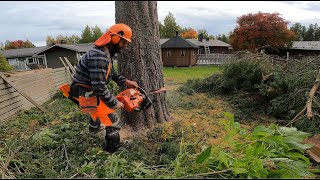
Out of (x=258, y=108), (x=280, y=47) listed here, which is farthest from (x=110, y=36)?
(x=280, y=47)

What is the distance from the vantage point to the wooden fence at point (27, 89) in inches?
267

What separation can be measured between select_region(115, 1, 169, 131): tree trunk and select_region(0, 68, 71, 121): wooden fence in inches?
161

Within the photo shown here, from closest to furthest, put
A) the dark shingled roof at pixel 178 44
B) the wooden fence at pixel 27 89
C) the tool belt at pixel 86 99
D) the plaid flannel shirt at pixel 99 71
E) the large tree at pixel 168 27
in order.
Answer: the plaid flannel shirt at pixel 99 71, the tool belt at pixel 86 99, the wooden fence at pixel 27 89, the dark shingled roof at pixel 178 44, the large tree at pixel 168 27

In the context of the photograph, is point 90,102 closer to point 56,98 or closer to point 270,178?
point 270,178

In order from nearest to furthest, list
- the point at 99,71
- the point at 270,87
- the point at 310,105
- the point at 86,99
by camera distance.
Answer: the point at 99,71, the point at 86,99, the point at 310,105, the point at 270,87

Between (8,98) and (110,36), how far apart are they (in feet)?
16.8

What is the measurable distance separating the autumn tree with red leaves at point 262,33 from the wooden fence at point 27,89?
1961 centimetres

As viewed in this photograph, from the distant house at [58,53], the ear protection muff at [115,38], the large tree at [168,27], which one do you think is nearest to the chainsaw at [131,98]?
the ear protection muff at [115,38]

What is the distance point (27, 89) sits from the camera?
318 inches

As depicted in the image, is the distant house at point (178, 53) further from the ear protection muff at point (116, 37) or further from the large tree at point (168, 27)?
the large tree at point (168, 27)

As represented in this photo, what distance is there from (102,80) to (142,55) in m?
1.16

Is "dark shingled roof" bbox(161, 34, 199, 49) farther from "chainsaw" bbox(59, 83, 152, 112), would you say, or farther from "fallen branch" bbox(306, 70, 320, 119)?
"chainsaw" bbox(59, 83, 152, 112)

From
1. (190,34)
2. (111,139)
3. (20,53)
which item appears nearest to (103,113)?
(111,139)

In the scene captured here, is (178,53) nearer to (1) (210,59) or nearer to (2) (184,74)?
(1) (210,59)
